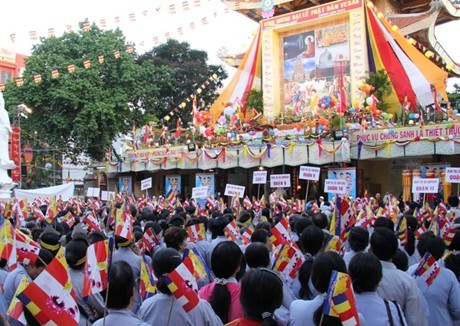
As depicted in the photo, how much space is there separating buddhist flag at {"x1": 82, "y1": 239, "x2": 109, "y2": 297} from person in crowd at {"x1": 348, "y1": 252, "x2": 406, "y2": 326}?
143 cm

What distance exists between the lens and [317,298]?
2.93 m

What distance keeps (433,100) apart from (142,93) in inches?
556

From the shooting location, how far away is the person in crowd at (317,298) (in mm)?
2879

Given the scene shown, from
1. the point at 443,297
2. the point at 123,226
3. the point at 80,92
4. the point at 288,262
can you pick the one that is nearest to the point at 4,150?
the point at 80,92

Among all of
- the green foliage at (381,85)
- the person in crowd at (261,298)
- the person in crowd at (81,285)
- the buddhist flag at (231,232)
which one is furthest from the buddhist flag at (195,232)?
the green foliage at (381,85)

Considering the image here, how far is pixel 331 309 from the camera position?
2527 millimetres

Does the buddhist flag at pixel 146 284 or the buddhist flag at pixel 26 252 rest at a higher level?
the buddhist flag at pixel 26 252

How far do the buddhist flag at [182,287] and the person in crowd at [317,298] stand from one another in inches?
22.0

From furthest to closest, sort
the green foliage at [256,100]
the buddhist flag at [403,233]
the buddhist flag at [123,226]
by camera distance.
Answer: the green foliage at [256,100] → the buddhist flag at [403,233] → the buddhist flag at [123,226]

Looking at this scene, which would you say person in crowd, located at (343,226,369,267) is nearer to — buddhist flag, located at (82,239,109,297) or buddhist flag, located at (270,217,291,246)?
buddhist flag, located at (270,217,291,246)

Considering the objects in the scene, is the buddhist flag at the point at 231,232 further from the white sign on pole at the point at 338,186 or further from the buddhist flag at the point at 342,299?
the white sign on pole at the point at 338,186

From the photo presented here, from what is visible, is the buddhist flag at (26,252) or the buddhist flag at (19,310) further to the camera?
the buddhist flag at (26,252)

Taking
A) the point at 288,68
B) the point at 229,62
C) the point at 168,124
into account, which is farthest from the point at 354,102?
the point at 168,124

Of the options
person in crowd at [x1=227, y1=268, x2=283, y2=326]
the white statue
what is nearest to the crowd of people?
person in crowd at [x1=227, y1=268, x2=283, y2=326]
